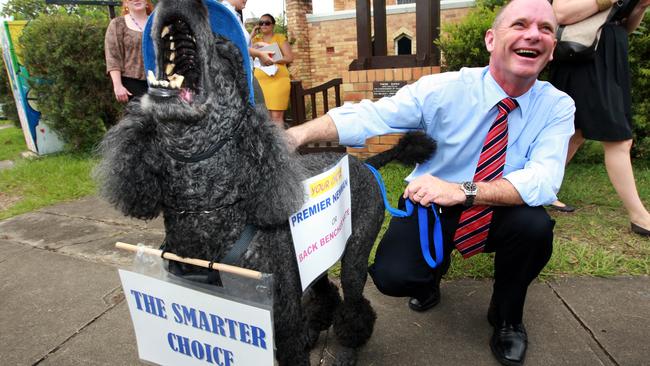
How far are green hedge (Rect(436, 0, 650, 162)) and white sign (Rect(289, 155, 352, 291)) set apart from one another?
3.57 meters

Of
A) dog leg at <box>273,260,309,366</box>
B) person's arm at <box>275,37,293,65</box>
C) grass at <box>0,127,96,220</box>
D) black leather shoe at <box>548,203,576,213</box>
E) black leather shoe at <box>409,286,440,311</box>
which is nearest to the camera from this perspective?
dog leg at <box>273,260,309,366</box>

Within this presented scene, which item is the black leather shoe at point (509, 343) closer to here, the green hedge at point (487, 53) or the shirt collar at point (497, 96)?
the shirt collar at point (497, 96)

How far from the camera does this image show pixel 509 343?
2.04 meters

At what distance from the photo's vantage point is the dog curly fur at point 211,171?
1.12m

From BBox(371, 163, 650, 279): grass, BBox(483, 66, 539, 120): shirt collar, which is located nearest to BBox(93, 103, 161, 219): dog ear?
BBox(483, 66, 539, 120): shirt collar

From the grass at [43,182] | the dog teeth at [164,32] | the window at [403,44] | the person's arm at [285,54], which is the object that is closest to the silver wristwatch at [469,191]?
the dog teeth at [164,32]

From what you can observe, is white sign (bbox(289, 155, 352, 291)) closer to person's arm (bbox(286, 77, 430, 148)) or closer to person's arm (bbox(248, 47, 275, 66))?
person's arm (bbox(286, 77, 430, 148))

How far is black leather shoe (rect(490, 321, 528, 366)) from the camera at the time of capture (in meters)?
1.97

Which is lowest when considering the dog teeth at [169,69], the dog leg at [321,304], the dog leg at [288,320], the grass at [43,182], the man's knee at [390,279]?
the grass at [43,182]

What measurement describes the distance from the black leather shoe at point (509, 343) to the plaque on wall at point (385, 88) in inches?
129

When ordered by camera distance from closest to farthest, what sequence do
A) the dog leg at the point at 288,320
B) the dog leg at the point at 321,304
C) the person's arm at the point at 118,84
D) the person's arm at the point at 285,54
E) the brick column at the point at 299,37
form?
the dog leg at the point at 288,320 < the dog leg at the point at 321,304 < the person's arm at the point at 118,84 < the person's arm at the point at 285,54 < the brick column at the point at 299,37

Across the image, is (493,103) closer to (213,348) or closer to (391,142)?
(213,348)

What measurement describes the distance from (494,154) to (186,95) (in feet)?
5.23

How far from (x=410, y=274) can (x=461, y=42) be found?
11.1ft
